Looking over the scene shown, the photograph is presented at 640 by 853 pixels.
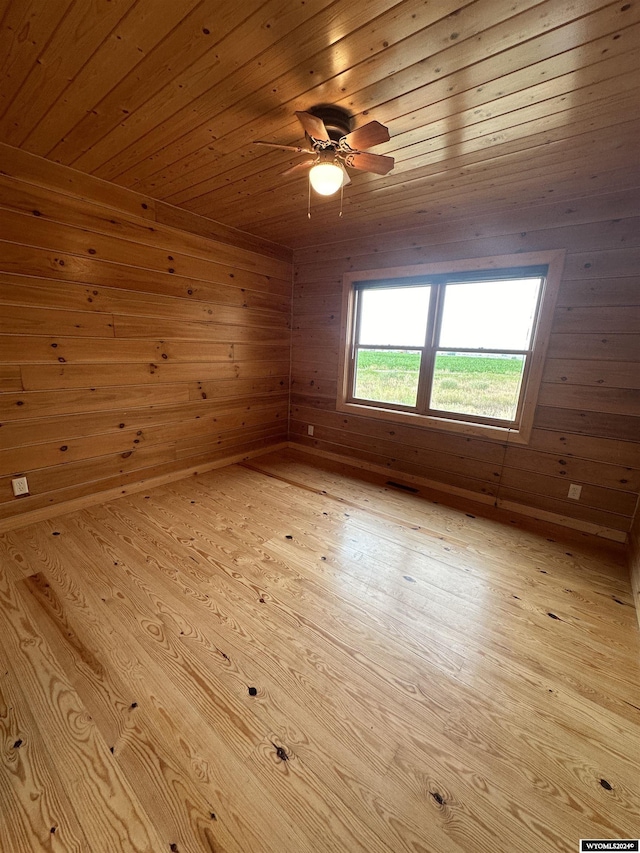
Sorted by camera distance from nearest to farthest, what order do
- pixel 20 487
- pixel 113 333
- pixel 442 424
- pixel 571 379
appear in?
pixel 20 487
pixel 571 379
pixel 113 333
pixel 442 424

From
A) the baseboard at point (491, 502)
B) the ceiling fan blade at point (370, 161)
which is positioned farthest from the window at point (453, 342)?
the ceiling fan blade at point (370, 161)

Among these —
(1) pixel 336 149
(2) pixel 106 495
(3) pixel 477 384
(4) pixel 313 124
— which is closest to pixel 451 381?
(3) pixel 477 384

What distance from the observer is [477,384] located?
9.84ft

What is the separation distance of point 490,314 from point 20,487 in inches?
153

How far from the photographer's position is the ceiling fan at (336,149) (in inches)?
58.4

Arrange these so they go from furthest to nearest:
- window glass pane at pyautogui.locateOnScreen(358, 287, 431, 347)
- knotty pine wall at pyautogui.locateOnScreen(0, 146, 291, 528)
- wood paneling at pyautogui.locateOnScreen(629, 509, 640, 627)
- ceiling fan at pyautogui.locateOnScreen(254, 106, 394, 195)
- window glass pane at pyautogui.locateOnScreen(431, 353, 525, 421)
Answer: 1. window glass pane at pyautogui.locateOnScreen(358, 287, 431, 347)
2. window glass pane at pyautogui.locateOnScreen(431, 353, 525, 421)
3. knotty pine wall at pyautogui.locateOnScreen(0, 146, 291, 528)
4. wood paneling at pyautogui.locateOnScreen(629, 509, 640, 627)
5. ceiling fan at pyautogui.locateOnScreen(254, 106, 394, 195)

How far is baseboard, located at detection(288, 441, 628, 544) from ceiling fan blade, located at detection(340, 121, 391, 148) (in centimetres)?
268

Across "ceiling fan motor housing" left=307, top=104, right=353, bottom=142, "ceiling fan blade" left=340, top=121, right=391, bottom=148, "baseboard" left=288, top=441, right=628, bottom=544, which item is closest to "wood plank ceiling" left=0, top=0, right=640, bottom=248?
"ceiling fan motor housing" left=307, top=104, right=353, bottom=142

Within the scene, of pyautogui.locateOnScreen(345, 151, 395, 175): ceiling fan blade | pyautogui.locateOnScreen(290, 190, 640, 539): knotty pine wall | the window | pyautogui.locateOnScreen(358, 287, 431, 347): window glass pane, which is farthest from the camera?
pyautogui.locateOnScreen(358, 287, 431, 347): window glass pane

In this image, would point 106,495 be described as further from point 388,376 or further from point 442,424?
point 442,424

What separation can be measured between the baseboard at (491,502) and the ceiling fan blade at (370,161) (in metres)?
2.56

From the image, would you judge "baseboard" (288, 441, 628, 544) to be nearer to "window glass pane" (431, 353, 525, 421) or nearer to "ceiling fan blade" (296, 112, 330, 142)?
"window glass pane" (431, 353, 525, 421)

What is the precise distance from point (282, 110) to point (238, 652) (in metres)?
2.50

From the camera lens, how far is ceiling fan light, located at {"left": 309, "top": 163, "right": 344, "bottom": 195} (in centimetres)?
163
